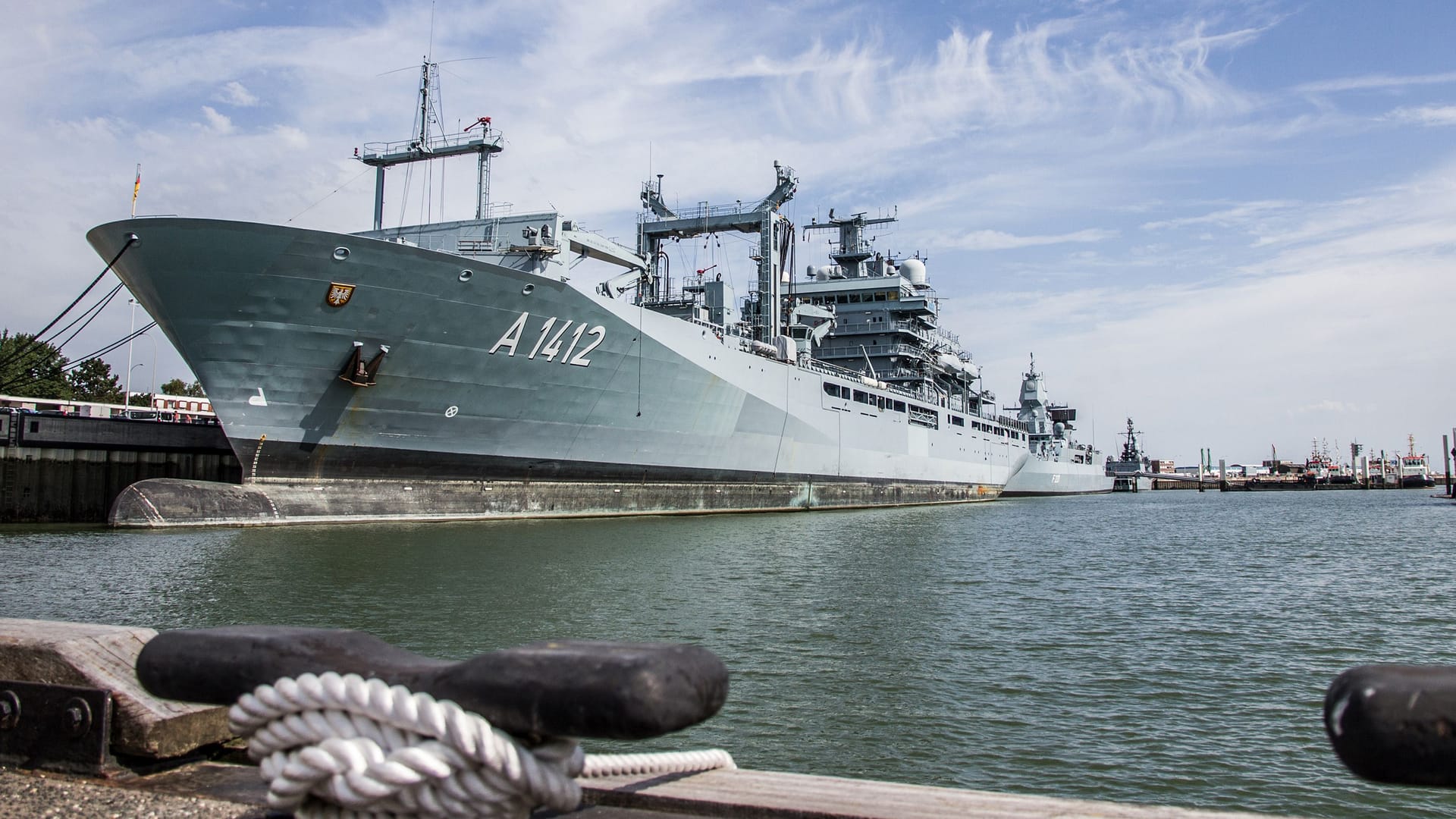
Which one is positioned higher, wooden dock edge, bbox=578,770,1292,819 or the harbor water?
wooden dock edge, bbox=578,770,1292,819

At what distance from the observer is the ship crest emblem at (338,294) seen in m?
18.5

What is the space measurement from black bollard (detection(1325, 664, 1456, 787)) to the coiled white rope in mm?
1411

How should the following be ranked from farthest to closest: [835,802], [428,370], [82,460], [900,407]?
[900,407], [82,460], [428,370], [835,802]

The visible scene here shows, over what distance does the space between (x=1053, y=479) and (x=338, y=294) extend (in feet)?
172

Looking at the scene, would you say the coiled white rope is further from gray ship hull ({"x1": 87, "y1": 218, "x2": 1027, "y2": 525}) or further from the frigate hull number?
the frigate hull number

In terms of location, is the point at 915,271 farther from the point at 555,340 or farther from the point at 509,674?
the point at 509,674

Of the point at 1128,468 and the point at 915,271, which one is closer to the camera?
the point at 915,271

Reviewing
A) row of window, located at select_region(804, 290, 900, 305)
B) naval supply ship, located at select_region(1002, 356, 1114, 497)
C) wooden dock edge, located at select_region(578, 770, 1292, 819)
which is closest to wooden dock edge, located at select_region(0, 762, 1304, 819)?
wooden dock edge, located at select_region(578, 770, 1292, 819)

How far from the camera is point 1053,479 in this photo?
2429 inches

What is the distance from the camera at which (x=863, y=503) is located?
35500mm

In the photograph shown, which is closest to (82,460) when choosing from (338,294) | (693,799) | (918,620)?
(338,294)

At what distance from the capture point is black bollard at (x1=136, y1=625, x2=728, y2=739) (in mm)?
1687

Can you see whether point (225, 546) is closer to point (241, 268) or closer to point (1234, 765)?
point (241, 268)

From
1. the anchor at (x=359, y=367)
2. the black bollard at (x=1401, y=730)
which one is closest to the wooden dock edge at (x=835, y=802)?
the black bollard at (x=1401, y=730)
